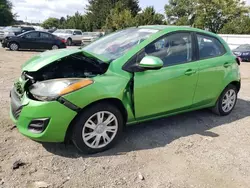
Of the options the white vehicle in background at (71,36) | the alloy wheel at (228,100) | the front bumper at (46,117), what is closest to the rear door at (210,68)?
the alloy wheel at (228,100)

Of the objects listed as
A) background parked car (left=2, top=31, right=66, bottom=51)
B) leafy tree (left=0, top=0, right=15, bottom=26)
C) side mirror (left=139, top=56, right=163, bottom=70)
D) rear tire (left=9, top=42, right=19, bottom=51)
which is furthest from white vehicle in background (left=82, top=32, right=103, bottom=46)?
leafy tree (left=0, top=0, right=15, bottom=26)

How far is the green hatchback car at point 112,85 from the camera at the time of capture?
3168 mm

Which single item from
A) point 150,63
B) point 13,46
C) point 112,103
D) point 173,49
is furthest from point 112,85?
point 13,46

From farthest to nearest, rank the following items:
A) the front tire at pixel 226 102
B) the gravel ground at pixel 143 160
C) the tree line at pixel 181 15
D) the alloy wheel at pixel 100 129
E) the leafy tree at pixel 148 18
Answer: the tree line at pixel 181 15, the leafy tree at pixel 148 18, the front tire at pixel 226 102, the alloy wheel at pixel 100 129, the gravel ground at pixel 143 160

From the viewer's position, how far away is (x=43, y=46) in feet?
58.6

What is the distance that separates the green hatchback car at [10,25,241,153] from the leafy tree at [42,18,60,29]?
79.5 meters

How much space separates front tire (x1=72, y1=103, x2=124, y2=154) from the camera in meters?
3.29

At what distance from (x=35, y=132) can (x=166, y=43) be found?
7.12ft

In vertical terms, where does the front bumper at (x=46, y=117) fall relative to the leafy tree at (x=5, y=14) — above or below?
below

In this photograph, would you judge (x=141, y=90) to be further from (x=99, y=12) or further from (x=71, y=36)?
(x=99, y=12)

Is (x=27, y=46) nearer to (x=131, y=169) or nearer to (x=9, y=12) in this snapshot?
(x=131, y=169)

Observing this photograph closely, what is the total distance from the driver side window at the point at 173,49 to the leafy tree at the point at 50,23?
79461 millimetres

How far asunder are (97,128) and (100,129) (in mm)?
49

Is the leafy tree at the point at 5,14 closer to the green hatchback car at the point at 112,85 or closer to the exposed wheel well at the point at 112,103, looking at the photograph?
the green hatchback car at the point at 112,85
